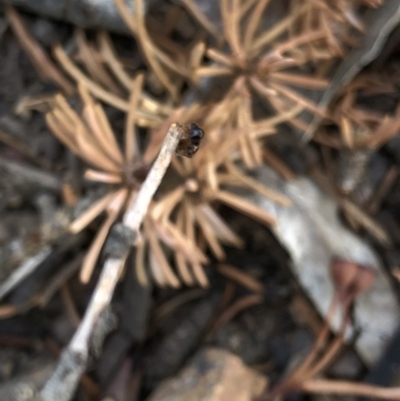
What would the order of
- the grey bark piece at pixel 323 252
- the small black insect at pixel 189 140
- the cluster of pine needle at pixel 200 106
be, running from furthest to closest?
1. the grey bark piece at pixel 323 252
2. the cluster of pine needle at pixel 200 106
3. the small black insect at pixel 189 140

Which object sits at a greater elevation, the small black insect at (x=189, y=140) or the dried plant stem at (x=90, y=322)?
the small black insect at (x=189, y=140)

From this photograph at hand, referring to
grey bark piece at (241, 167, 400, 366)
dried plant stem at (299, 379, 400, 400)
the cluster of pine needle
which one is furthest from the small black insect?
dried plant stem at (299, 379, 400, 400)

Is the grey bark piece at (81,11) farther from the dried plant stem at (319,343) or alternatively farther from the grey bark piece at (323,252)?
the dried plant stem at (319,343)

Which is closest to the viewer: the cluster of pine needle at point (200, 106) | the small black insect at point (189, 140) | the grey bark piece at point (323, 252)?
the small black insect at point (189, 140)

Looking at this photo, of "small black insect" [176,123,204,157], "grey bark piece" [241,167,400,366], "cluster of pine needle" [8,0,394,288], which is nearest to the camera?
"small black insect" [176,123,204,157]

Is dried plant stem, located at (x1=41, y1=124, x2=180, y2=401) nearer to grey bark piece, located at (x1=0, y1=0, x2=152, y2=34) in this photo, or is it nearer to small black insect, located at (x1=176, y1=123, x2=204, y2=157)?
small black insect, located at (x1=176, y1=123, x2=204, y2=157)

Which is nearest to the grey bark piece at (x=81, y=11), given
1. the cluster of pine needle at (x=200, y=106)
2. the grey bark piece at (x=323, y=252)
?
the cluster of pine needle at (x=200, y=106)
